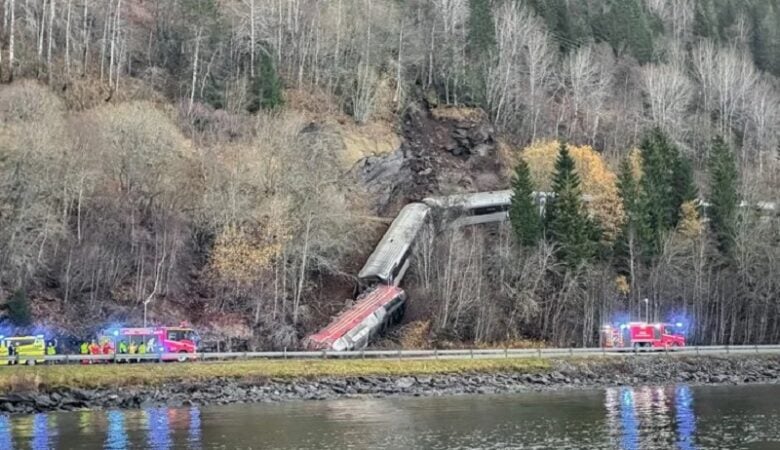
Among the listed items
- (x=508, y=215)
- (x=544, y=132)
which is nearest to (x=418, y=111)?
(x=544, y=132)

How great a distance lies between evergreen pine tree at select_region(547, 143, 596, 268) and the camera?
216ft

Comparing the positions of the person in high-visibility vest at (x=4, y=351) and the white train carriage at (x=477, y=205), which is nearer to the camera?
the person in high-visibility vest at (x=4, y=351)

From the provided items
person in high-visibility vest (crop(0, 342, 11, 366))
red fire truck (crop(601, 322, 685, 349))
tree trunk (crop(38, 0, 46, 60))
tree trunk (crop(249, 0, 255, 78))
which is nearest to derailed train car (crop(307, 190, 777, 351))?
red fire truck (crop(601, 322, 685, 349))

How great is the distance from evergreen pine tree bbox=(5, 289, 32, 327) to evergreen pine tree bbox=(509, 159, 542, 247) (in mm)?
36613

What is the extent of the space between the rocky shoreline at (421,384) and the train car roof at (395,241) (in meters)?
16.3

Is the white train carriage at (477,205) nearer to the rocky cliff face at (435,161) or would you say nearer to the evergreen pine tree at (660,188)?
the rocky cliff face at (435,161)

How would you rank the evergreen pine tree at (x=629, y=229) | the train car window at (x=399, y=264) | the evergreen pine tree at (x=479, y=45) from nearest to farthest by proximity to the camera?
1. the train car window at (x=399, y=264)
2. the evergreen pine tree at (x=629, y=229)
3. the evergreen pine tree at (x=479, y=45)

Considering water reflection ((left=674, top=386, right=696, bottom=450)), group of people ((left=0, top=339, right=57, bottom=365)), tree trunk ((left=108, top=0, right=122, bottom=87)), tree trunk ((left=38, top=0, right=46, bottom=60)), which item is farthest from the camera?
tree trunk ((left=108, top=0, right=122, bottom=87))

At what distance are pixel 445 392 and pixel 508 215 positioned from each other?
27.3m

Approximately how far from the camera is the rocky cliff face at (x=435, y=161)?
82.8 m

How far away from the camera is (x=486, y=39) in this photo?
10325cm

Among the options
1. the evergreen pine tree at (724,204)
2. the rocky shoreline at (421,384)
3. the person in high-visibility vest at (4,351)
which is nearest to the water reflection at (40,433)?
the rocky shoreline at (421,384)

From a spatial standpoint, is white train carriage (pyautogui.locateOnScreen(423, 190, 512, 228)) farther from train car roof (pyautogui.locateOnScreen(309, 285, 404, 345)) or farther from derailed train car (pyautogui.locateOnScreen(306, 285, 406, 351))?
train car roof (pyautogui.locateOnScreen(309, 285, 404, 345))

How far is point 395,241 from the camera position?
230 feet
